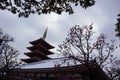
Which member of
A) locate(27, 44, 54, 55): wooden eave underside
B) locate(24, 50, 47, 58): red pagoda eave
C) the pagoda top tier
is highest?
the pagoda top tier

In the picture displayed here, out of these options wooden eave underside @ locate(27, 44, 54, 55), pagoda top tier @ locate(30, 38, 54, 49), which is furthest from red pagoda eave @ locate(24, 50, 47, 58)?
pagoda top tier @ locate(30, 38, 54, 49)

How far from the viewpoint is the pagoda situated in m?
51.1

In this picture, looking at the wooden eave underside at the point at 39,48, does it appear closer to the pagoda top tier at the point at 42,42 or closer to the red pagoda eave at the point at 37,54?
the pagoda top tier at the point at 42,42

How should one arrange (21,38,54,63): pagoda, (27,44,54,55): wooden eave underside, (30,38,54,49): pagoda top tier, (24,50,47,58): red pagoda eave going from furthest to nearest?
1. (30,38,54,49): pagoda top tier
2. (27,44,54,55): wooden eave underside
3. (21,38,54,63): pagoda
4. (24,50,47,58): red pagoda eave

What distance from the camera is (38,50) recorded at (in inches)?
2044

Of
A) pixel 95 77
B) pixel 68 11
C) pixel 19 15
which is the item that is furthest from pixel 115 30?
pixel 19 15

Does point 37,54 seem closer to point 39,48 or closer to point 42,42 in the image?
point 39,48

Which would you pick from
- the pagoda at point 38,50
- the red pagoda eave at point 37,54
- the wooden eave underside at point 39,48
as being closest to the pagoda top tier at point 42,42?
the pagoda at point 38,50

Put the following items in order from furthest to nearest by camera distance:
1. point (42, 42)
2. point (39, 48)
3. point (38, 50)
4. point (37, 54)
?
point (42, 42), point (39, 48), point (38, 50), point (37, 54)

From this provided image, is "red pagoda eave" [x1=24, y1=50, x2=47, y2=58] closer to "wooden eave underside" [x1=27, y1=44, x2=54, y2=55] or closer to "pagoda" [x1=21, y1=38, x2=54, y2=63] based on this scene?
"pagoda" [x1=21, y1=38, x2=54, y2=63]

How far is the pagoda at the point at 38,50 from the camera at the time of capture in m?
51.1

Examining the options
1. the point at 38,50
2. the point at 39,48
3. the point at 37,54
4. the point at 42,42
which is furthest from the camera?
the point at 42,42

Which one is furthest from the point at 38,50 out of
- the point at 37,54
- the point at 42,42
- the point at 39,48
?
the point at 42,42

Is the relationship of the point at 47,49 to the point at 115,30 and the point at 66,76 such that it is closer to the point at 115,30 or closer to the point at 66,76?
the point at 66,76
